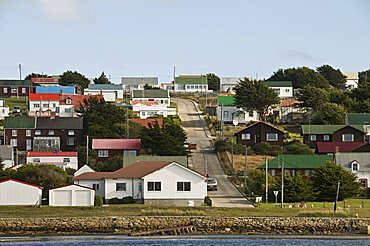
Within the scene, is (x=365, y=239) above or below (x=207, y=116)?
below

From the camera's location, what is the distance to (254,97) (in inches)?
3725

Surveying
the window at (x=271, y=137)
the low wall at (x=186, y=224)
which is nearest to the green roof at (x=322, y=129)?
the window at (x=271, y=137)

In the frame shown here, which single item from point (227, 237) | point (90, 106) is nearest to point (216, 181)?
point (227, 237)

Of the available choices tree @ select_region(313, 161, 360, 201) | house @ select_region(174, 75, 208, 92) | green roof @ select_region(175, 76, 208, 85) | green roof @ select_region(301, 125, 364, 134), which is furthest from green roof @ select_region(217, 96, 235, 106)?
tree @ select_region(313, 161, 360, 201)

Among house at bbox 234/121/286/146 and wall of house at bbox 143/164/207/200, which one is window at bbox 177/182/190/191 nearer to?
wall of house at bbox 143/164/207/200

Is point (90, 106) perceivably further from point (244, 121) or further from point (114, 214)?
point (114, 214)

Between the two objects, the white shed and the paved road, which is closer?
the white shed

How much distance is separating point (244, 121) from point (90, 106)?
715 inches

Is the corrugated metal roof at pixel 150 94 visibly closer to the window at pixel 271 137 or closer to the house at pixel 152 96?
the house at pixel 152 96

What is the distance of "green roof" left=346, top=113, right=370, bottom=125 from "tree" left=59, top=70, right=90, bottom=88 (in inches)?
1881

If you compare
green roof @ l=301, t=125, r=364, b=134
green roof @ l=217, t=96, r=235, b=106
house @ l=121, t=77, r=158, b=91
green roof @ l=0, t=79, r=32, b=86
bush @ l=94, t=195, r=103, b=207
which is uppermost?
house @ l=121, t=77, r=158, b=91

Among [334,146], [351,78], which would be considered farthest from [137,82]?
[334,146]

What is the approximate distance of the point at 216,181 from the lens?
219 feet

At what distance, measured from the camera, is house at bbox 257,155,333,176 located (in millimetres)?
67562
